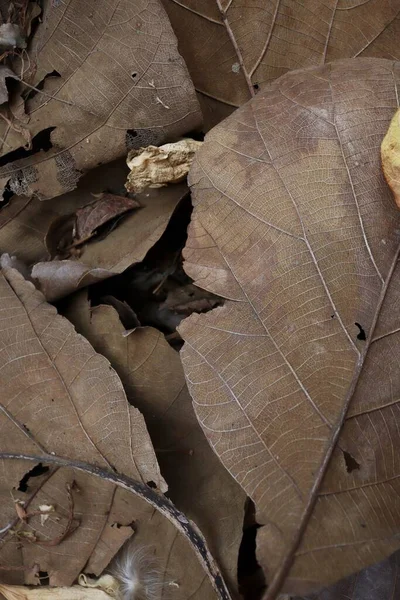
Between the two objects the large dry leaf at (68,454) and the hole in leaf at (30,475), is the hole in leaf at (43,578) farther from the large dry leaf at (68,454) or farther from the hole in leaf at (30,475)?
the hole in leaf at (30,475)

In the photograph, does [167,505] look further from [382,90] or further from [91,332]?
[382,90]

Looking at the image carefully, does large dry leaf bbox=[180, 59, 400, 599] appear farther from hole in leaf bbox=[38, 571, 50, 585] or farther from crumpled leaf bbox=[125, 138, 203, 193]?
hole in leaf bbox=[38, 571, 50, 585]

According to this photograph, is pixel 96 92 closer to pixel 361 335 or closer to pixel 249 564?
pixel 361 335

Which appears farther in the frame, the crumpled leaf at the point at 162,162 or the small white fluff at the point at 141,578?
the crumpled leaf at the point at 162,162

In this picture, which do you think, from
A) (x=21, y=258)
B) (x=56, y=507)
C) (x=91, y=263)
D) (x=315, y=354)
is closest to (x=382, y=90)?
(x=315, y=354)

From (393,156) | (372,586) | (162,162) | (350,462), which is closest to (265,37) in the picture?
(162,162)

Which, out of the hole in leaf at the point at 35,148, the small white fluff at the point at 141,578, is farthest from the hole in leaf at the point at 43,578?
the hole in leaf at the point at 35,148
